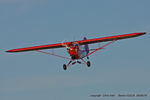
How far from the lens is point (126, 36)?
1391 inches

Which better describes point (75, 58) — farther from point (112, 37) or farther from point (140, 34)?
point (140, 34)

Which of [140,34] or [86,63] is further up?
[140,34]

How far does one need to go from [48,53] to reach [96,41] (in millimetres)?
5759

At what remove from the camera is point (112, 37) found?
117 ft

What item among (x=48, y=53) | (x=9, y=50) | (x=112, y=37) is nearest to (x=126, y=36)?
(x=112, y=37)

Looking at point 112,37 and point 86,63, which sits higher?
point 112,37

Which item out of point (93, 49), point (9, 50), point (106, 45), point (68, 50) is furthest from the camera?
point (9, 50)

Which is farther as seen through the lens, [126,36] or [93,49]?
[93,49]

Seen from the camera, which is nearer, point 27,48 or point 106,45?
point 106,45

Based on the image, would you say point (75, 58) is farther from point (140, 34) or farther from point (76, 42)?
point (140, 34)

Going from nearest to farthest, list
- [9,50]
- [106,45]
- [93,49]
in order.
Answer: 1. [106,45]
2. [93,49]
3. [9,50]

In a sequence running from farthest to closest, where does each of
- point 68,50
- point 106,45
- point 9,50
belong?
point 9,50 → point 106,45 → point 68,50

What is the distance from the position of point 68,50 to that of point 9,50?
35.3 feet

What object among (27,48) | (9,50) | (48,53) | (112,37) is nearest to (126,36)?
(112,37)
